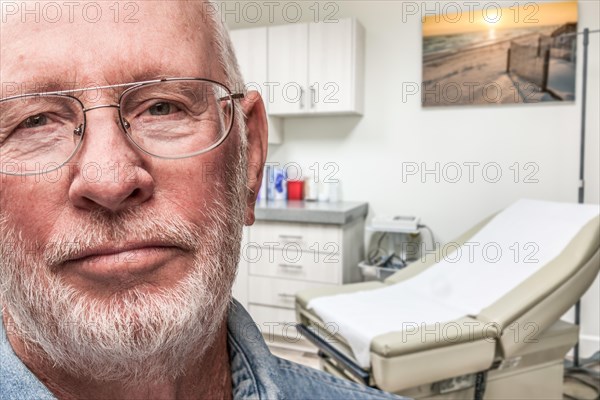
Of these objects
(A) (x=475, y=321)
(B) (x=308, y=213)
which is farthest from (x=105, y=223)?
(B) (x=308, y=213)

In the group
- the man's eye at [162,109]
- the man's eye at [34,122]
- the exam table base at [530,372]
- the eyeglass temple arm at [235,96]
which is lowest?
the exam table base at [530,372]

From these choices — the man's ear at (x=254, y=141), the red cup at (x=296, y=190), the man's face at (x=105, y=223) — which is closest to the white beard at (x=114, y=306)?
the man's face at (x=105, y=223)

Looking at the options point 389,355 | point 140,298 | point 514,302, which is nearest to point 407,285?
point 514,302

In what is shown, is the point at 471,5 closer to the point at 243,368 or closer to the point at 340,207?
the point at 340,207

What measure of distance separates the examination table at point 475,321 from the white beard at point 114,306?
828 millimetres

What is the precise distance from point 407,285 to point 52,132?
59.8 inches

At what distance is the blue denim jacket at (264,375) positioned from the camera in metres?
0.62

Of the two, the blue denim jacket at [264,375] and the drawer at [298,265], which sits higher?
the blue denim jacket at [264,375]

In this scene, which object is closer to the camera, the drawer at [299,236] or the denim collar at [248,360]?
the denim collar at [248,360]

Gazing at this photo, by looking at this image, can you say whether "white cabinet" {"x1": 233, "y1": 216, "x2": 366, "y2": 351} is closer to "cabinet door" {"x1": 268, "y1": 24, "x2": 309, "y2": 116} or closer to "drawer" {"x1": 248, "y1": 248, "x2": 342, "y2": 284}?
"drawer" {"x1": 248, "y1": 248, "x2": 342, "y2": 284}

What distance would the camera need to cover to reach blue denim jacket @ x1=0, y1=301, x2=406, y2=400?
62cm

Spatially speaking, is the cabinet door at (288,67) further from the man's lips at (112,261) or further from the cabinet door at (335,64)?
the man's lips at (112,261)

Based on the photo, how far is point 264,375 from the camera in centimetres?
63

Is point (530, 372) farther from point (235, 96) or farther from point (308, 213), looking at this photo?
point (235, 96)
